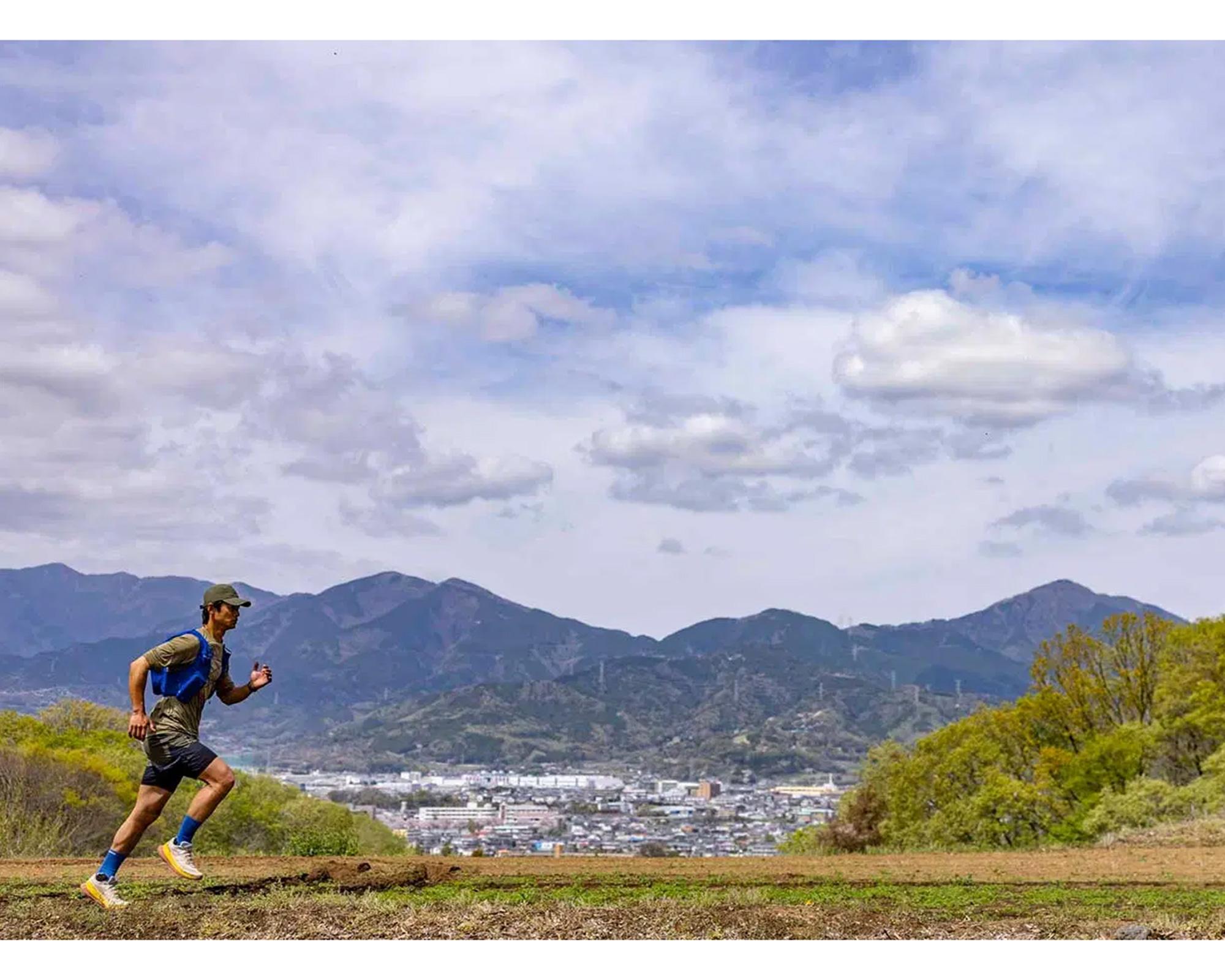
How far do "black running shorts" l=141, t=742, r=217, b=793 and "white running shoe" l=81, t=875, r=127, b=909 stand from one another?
778 mm

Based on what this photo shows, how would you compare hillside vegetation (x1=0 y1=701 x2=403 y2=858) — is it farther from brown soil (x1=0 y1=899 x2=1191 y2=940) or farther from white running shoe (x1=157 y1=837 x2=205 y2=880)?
brown soil (x1=0 y1=899 x2=1191 y2=940)

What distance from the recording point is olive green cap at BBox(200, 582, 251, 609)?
1009 centimetres

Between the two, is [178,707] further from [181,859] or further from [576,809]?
[576,809]

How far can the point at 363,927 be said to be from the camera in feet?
29.2

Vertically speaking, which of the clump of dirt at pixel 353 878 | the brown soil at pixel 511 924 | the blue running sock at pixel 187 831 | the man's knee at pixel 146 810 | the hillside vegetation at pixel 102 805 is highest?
the man's knee at pixel 146 810

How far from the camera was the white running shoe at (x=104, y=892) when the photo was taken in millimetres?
9570

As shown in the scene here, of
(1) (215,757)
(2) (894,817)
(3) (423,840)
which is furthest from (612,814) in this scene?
(1) (215,757)

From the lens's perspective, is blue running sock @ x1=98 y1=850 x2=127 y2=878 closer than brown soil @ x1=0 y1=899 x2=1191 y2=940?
No

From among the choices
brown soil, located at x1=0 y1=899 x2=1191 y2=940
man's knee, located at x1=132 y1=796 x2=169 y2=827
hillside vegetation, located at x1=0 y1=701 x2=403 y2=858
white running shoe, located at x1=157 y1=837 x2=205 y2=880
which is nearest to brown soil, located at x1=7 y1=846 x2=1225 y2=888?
white running shoe, located at x1=157 y1=837 x2=205 y2=880

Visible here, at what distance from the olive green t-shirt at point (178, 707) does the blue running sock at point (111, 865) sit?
29.7 inches

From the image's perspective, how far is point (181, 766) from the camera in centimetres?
Result: 991

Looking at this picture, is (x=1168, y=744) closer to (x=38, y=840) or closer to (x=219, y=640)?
(x=38, y=840)

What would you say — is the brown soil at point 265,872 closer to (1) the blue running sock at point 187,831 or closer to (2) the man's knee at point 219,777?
(1) the blue running sock at point 187,831

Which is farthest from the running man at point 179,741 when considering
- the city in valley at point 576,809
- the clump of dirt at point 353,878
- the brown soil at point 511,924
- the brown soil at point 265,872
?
the city in valley at point 576,809
